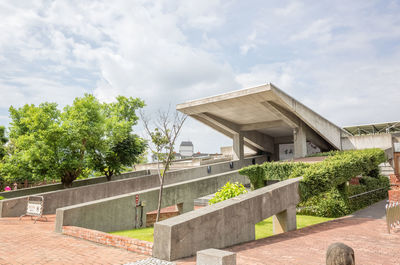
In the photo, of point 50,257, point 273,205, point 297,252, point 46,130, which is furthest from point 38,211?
point 297,252

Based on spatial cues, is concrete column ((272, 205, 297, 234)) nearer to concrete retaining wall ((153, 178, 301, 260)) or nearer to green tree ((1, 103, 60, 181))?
concrete retaining wall ((153, 178, 301, 260))

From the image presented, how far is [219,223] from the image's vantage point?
280 inches

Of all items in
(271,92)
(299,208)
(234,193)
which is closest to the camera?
(234,193)

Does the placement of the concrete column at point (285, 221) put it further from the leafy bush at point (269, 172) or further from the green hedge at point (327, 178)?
the leafy bush at point (269, 172)

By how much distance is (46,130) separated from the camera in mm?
16266

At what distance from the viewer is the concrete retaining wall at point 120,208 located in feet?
30.6

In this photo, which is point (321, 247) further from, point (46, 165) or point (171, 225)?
point (46, 165)

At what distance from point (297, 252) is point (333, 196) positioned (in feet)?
23.3

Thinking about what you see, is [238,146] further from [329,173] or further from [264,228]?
[264,228]

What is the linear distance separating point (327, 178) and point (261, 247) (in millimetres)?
5637

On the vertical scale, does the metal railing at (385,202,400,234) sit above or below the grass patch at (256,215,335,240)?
above

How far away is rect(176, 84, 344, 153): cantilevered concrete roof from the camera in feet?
64.3

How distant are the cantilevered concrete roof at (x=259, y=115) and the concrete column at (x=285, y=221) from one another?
34.0 feet

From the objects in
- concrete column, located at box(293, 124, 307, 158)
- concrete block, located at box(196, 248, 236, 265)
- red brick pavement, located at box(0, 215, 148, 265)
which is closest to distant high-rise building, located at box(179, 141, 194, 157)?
concrete column, located at box(293, 124, 307, 158)
